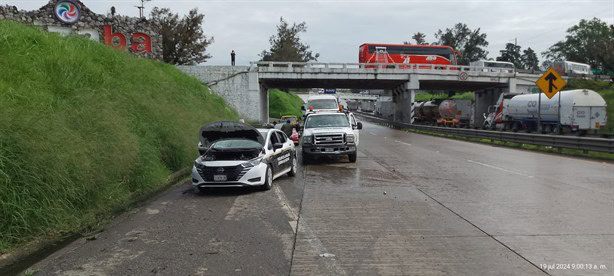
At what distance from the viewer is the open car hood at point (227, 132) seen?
12.6 m

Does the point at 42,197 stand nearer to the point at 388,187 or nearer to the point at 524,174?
the point at 388,187

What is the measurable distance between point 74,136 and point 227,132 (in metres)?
4.65

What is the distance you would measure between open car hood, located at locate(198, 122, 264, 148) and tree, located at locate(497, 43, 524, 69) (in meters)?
152

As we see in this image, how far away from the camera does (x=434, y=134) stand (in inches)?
1593

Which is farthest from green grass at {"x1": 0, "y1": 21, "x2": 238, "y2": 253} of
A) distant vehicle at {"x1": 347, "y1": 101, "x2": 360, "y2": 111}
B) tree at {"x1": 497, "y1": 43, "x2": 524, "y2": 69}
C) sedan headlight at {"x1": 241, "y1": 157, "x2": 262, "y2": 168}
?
tree at {"x1": 497, "y1": 43, "x2": 524, "y2": 69}

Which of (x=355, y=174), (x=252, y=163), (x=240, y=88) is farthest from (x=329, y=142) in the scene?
(x=240, y=88)

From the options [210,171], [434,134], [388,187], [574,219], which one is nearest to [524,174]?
[388,187]

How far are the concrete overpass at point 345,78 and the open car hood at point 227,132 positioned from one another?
27550 millimetres

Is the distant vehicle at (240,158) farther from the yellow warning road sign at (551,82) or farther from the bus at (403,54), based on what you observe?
the bus at (403,54)

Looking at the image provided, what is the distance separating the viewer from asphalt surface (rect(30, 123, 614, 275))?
5.54 m

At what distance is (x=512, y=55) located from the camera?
151m

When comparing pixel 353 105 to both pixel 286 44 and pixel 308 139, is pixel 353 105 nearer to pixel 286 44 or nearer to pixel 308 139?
pixel 286 44

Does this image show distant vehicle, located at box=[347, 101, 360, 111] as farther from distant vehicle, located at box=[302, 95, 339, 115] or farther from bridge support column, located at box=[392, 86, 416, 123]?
distant vehicle, located at box=[302, 95, 339, 115]

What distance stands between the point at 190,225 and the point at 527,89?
166ft
